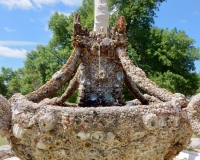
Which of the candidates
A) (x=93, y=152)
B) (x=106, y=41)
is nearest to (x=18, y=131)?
(x=93, y=152)

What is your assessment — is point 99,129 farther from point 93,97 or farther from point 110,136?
point 93,97

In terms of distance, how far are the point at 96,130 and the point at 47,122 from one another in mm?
636

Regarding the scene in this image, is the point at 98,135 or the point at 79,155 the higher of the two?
the point at 98,135

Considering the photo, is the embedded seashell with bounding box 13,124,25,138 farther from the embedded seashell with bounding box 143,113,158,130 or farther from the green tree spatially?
the green tree

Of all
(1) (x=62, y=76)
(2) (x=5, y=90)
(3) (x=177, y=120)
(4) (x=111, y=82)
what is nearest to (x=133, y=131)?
(3) (x=177, y=120)

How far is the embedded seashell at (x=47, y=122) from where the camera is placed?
3.65 metres

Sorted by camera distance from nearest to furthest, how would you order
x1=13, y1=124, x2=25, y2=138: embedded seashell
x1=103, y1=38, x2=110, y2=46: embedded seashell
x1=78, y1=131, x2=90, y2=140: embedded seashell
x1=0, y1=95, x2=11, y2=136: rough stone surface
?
1. x1=78, y1=131, x2=90, y2=140: embedded seashell
2. x1=13, y1=124, x2=25, y2=138: embedded seashell
3. x1=0, y1=95, x2=11, y2=136: rough stone surface
4. x1=103, y1=38, x2=110, y2=46: embedded seashell

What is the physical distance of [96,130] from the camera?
3660mm

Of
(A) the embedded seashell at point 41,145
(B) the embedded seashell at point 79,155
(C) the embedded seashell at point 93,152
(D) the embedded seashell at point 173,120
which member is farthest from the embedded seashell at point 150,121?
(A) the embedded seashell at point 41,145

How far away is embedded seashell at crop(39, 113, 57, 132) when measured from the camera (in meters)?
3.65

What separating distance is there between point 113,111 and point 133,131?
377 millimetres

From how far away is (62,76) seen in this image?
505 centimetres

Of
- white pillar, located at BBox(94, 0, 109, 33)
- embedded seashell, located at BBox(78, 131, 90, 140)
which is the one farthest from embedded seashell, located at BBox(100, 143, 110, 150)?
white pillar, located at BBox(94, 0, 109, 33)

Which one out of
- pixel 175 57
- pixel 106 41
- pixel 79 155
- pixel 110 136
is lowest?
pixel 79 155
